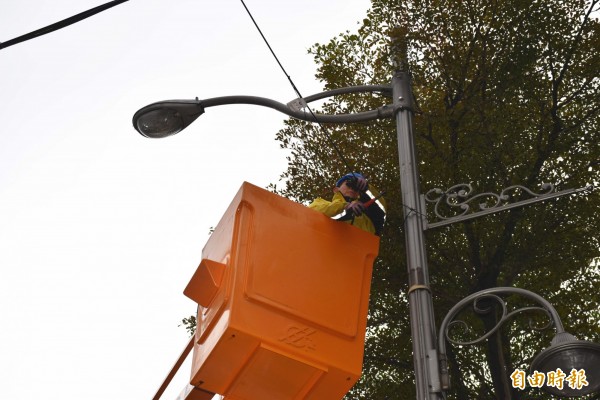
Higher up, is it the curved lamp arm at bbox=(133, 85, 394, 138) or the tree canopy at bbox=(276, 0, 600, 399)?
the tree canopy at bbox=(276, 0, 600, 399)

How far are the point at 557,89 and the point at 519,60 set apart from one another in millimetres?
536

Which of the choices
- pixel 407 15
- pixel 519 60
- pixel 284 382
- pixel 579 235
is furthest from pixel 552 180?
pixel 284 382

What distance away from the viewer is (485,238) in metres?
9.64

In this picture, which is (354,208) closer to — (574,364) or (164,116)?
(574,364)

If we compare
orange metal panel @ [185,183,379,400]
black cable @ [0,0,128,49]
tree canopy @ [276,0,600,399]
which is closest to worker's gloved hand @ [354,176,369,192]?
orange metal panel @ [185,183,379,400]

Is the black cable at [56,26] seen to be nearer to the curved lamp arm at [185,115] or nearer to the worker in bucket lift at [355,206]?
the worker in bucket lift at [355,206]

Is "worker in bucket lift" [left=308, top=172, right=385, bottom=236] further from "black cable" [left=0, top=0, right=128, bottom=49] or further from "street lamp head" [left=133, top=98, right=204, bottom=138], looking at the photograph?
"black cable" [left=0, top=0, right=128, bottom=49]

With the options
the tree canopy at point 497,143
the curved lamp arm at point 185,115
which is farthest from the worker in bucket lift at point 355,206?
the tree canopy at point 497,143

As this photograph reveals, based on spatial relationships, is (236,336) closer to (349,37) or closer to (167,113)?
(167,113)

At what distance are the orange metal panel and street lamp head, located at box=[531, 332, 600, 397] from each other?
3.53ft

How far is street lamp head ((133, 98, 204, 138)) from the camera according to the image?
21.7 feet

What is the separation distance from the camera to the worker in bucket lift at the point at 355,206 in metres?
5.48

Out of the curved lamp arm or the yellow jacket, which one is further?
the curved lamp arm

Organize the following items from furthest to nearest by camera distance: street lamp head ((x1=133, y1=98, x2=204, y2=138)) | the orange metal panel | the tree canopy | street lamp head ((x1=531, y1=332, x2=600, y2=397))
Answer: the tree canopy, street lamp head ((x1=133, y1=98, x2=204, y2=138)), street lamp head ((x1=531, y1=332, x2=600, y2=397)), the orange metal panel
